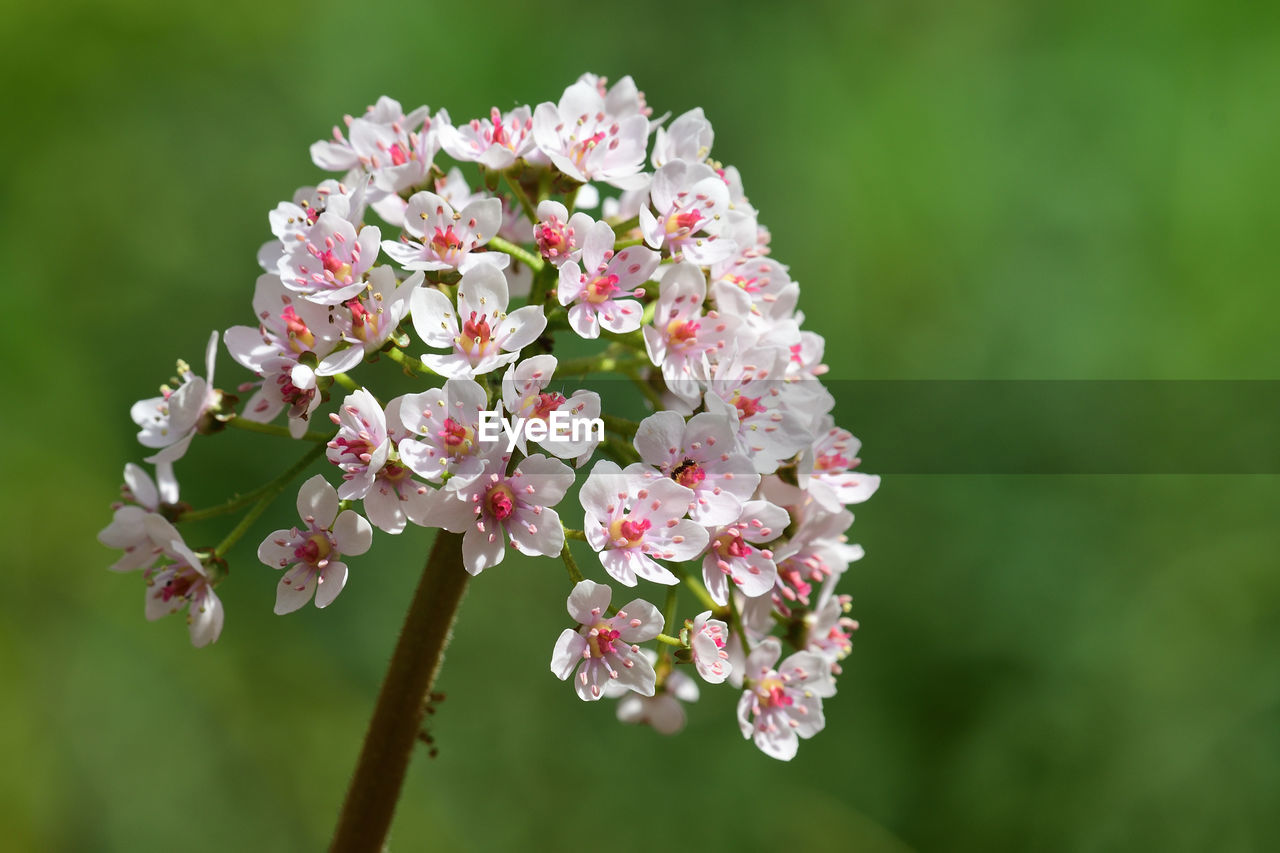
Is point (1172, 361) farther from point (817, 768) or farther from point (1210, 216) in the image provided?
point (817, 768)

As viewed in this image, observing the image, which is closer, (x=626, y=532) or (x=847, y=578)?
(x=626, y=532)

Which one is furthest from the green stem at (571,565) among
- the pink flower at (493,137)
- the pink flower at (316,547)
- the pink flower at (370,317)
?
the pink flower at (493,137)

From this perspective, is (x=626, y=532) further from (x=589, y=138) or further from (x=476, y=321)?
(x=589, y=138)

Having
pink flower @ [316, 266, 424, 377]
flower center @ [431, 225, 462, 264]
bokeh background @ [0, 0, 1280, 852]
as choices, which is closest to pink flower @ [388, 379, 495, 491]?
pink flower @ [316, 266, 424, 377]

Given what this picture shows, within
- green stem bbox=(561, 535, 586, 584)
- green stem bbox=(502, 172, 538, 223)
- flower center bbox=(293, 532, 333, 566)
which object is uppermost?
green stem bbox=(502, 172, 538, 223)

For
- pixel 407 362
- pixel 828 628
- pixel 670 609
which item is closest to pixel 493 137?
pixel 407 362

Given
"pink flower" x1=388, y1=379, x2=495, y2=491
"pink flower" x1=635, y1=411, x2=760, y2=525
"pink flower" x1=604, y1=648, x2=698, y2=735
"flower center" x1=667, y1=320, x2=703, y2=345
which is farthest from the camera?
"pink flower" x1=604, y1=648, x2=698, y2=735

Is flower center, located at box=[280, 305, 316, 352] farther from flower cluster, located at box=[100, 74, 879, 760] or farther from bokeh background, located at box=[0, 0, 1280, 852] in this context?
bokeh background, located at box=[0, 0, 1280, 852]
